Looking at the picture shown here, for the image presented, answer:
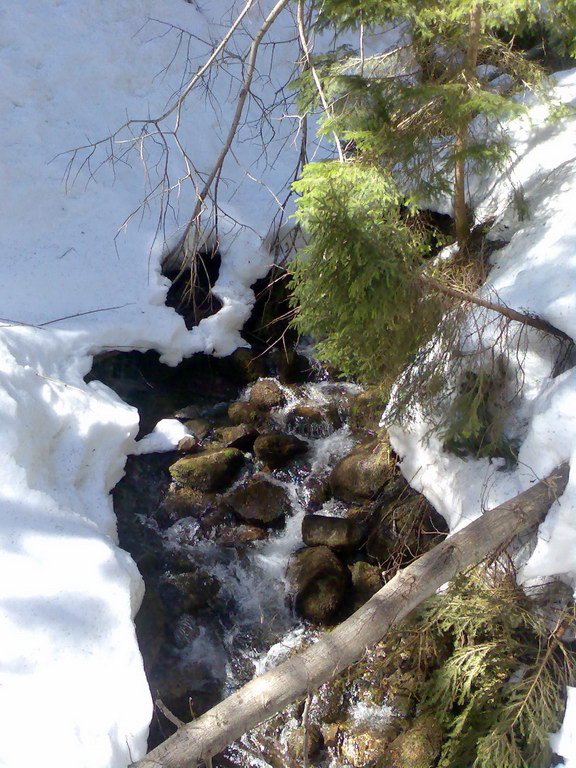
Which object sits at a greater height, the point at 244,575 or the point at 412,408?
the point at 412,408

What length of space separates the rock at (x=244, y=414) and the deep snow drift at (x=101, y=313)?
0.74 metres

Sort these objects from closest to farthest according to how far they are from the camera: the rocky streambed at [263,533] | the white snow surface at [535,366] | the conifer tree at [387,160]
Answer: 1. the white snow surface at [535,366]
2. the conifer tree at [387,160]
3. the rocky streambed at [263,533]

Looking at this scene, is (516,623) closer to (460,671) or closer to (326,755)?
(460,671)

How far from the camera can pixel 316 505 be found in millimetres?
5887

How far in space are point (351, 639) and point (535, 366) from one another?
7.95 feet

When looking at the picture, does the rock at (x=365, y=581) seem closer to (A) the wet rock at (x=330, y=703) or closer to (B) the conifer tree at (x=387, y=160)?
(A) the wet rock at (x=330, y=703)

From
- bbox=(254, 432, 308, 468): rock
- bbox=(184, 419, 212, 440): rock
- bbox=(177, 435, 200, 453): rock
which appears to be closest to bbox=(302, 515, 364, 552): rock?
bbox=(254, 432, 308, 468): rock

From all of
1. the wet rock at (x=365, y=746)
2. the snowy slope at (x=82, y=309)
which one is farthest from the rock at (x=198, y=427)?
the wet rock at (x=365, y=746)

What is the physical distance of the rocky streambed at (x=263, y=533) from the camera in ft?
14.4

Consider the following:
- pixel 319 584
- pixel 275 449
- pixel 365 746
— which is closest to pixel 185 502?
pixel 275 449

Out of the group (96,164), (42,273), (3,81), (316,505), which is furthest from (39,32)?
(316,505)

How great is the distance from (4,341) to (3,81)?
4.35 m

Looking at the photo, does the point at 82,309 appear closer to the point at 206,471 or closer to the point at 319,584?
the point at 206,471

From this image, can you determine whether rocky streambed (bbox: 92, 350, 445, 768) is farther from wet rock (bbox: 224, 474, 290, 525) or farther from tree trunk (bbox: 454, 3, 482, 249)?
tree trunk (bbox: 454, 3, 482, 249)
